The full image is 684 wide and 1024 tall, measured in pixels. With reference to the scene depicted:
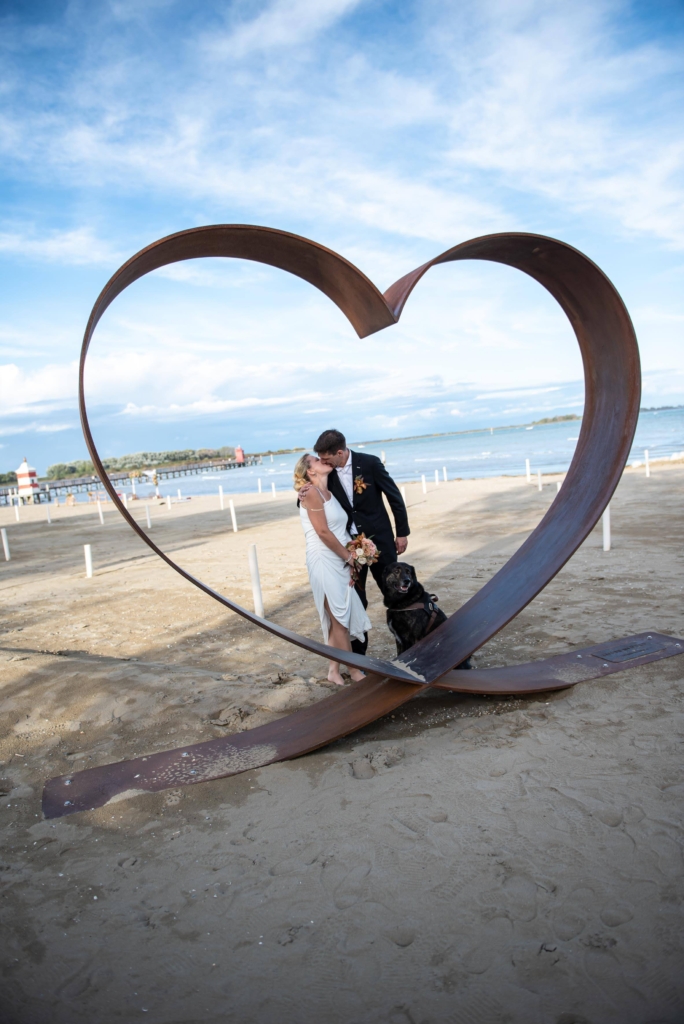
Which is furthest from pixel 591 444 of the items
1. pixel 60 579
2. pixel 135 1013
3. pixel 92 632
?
pixel 60 579

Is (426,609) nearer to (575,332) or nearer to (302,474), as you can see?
(302,474)

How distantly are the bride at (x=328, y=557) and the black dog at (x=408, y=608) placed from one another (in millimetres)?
312

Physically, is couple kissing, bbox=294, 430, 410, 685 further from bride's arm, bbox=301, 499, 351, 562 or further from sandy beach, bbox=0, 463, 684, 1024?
sandy beach, bbox=0, 463, 684, 1024

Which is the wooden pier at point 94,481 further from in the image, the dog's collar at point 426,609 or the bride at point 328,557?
the dog's collar at point 426,609

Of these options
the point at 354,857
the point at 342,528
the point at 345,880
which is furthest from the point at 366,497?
the point at 345,880

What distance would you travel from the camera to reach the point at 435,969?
2.36m

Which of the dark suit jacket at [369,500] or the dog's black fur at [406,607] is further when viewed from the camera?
the dark suit jacket at [369,500]

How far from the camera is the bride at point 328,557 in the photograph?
489 centimetres

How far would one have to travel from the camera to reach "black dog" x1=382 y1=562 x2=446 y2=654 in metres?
4.93

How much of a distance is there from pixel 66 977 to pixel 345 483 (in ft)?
11.6

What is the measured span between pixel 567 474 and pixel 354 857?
114 inches

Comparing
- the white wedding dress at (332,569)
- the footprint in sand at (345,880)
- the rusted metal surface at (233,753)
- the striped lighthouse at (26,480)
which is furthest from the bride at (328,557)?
the striped lighthouse at (26,480)

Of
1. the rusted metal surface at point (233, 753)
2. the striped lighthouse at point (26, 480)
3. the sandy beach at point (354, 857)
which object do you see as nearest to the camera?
the sandy beach at point (354, 857)

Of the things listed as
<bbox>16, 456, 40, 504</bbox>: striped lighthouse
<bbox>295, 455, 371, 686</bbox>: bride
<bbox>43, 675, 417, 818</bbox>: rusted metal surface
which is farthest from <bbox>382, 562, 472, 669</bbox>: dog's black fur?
<bbox>16, 456, 40, 504</bbox>: striped lighthouse
